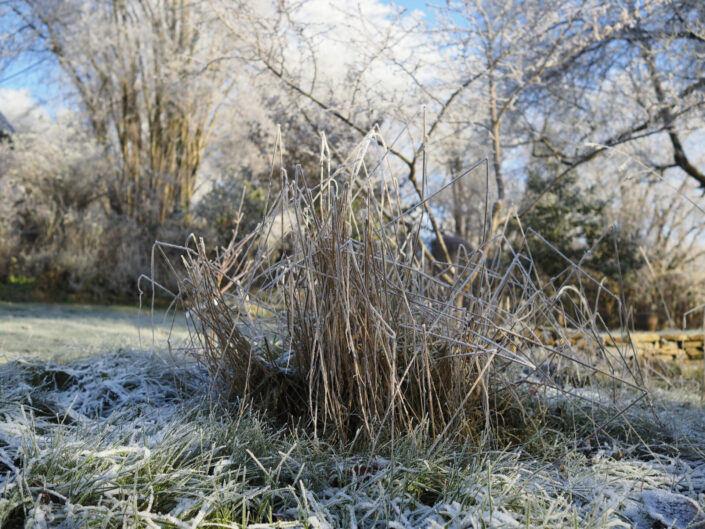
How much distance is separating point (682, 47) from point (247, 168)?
631 centimetres

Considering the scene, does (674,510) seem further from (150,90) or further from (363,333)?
(150,90)

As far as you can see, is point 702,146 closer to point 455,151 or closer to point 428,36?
point 455,151

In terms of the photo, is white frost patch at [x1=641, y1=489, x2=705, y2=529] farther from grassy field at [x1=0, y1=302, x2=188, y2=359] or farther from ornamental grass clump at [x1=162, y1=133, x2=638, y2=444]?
grassy field at [x1=0, y1=302, x2=188, y2=359]

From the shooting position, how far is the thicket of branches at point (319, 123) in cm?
499

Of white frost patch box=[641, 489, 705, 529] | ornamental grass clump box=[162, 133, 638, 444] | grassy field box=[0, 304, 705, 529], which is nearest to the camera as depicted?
grassy field box=[0, 304, 705, 529]

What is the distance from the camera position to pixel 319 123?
681 centimetres

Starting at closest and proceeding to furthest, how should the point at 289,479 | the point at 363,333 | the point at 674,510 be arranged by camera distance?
the point at 674,510
the point at 289,479
the point at 363,333

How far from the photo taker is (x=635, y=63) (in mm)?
6426

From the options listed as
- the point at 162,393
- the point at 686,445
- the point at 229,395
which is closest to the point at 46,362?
the point at 162,393

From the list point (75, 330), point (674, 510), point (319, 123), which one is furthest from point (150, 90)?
point (674, 510)

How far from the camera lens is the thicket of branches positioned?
4988mm

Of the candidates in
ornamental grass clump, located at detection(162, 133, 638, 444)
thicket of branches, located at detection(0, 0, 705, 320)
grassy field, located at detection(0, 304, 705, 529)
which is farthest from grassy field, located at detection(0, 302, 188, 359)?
thicket of branches, located at detection(0, 0, 705, 320)

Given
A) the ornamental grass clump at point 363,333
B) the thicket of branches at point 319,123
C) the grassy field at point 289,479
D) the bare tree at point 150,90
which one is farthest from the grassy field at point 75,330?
the bare tree at point 150,90

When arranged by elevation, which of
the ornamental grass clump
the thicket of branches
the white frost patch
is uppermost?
the thicket of branches
